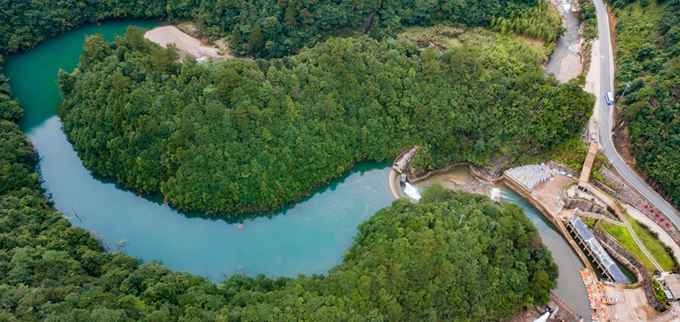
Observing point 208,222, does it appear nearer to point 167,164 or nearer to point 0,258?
point 167,164

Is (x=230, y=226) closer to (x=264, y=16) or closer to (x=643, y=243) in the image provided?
(x=264, y=16)

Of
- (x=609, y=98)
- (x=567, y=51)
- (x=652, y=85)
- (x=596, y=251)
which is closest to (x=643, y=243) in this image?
(x=596, y=251)

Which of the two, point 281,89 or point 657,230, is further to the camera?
point 281,89

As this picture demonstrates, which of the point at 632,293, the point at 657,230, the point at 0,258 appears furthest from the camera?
the point at 657,230

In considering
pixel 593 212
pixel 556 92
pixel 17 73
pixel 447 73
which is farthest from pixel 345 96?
pixel 17 73

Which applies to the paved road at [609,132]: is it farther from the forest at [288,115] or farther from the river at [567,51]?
Result: the forest at [288,115]

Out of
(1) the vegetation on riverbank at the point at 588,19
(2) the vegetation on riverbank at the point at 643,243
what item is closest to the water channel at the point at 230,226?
(2) the vegetation on riverbank at the point at 643,243

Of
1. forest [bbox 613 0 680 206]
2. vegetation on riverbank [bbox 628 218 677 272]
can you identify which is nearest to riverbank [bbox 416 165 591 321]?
vegetation on riverbank [bbox 628 218 677 272]
